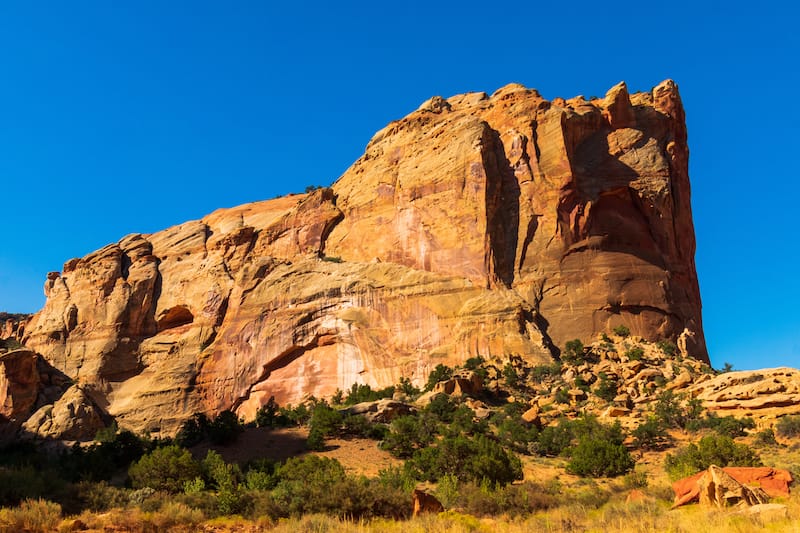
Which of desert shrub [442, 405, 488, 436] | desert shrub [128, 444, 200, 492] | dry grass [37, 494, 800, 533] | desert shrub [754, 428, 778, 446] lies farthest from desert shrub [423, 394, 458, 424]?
dry grass [37, 494, 800, 533]

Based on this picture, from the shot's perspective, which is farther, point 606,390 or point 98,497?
point 606,390

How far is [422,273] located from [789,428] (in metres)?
26.5

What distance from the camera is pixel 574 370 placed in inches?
1572

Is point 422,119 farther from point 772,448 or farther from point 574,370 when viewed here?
point 772,448

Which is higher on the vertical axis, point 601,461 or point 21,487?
point 601,461

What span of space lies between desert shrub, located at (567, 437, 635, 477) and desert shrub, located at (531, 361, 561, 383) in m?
13.9

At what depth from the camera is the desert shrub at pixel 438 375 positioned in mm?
40134

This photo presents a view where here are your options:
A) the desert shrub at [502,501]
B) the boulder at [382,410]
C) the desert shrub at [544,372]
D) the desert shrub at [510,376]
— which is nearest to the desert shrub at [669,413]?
the desert shrub at [544,372]

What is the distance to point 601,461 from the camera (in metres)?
25.2

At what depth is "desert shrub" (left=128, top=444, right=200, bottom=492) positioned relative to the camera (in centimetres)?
2150

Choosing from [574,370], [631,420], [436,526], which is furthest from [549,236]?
[436,526]

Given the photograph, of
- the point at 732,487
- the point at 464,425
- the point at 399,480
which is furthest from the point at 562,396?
the point at 732,487

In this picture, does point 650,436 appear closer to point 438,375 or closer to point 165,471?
point 438,375

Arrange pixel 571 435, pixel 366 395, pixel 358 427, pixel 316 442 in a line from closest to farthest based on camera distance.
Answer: pixel 316 442
pixel 571 435
pixel 358 427
pixel 366 395
